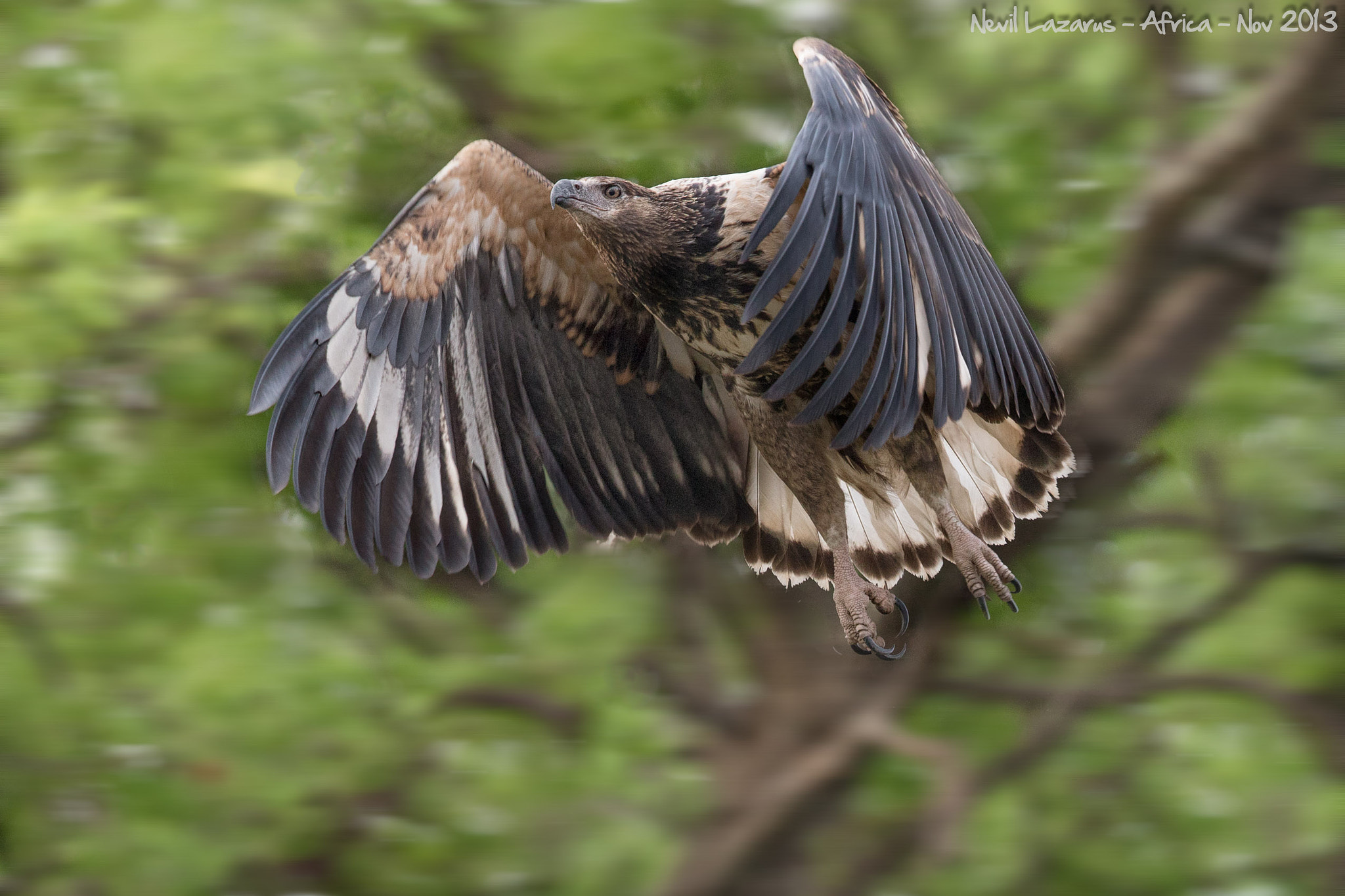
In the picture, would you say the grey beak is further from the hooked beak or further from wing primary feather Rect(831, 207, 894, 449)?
wing primary feather Rect(831, 207, 894, 449)

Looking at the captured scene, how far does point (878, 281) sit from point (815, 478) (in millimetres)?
949

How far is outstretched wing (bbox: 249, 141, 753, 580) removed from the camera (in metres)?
2.71

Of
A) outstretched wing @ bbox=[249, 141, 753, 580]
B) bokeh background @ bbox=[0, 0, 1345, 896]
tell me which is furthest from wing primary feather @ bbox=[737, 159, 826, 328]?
bokeh background @ bbox=[0, 0, 1345, 896]

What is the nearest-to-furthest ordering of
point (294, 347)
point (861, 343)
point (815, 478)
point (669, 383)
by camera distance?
point (861, 343)
point (294, 347)
point (815, 478)
point (669, 383)

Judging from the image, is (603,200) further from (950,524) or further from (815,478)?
(950,524)

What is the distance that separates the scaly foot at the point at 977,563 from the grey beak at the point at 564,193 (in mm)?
1017

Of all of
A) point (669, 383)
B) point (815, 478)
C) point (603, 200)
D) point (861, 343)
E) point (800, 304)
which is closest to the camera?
point (800, 304)

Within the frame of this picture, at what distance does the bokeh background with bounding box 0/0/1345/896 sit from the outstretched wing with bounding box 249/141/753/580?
0.65 metres

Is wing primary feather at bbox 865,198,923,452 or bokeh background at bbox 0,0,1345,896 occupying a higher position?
wing primary feather at bbox 865,198,923,452

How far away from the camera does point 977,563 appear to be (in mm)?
2697

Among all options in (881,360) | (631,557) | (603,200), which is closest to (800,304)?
(881,360)

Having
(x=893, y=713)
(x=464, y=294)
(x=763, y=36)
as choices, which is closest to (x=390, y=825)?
(x=893, y=713)

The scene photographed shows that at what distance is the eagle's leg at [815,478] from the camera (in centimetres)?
277

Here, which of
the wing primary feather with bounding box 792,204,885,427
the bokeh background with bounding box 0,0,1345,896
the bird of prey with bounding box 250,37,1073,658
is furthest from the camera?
the bokeh background with bounding box 0,0,1345,896
